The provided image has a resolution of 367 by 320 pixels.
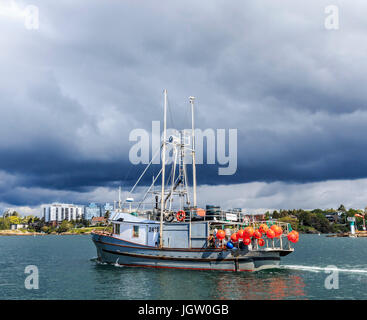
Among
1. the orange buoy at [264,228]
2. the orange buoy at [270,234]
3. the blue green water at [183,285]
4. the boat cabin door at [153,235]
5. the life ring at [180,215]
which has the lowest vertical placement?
the blue green water at [183,285]

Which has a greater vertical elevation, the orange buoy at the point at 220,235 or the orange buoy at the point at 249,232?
the orange buoy at the point at 249,232

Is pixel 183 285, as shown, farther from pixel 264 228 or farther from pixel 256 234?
pixel 264 228

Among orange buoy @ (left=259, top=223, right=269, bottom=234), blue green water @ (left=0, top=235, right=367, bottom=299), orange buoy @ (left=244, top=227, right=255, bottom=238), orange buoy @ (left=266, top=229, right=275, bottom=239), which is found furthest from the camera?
orange buoy @ (left=259, top=223, right=269, bottom=234)

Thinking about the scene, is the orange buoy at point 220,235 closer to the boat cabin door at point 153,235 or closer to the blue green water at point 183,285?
the blue green water at point 183,285

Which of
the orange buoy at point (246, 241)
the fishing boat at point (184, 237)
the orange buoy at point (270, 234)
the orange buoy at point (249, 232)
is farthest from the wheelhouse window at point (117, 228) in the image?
the orange buoy at point (270, 234)

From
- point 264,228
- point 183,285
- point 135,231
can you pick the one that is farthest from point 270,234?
point 135,231

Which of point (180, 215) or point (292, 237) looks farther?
point (180, 215)

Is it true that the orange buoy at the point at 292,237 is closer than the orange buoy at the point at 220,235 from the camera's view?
Yes

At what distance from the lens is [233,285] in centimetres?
2689

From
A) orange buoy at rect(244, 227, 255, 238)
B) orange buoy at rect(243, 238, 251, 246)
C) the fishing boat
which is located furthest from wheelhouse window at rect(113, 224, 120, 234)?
orange buoy at rect(244, 227, 255, 238)

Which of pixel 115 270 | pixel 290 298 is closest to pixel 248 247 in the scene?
pixel 290 298

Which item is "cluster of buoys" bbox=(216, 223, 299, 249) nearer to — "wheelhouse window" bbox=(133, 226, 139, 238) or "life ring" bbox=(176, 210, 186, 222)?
"life ring" bbox=(176, 210, 186, 222)

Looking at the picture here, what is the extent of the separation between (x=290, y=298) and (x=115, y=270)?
18.6m
